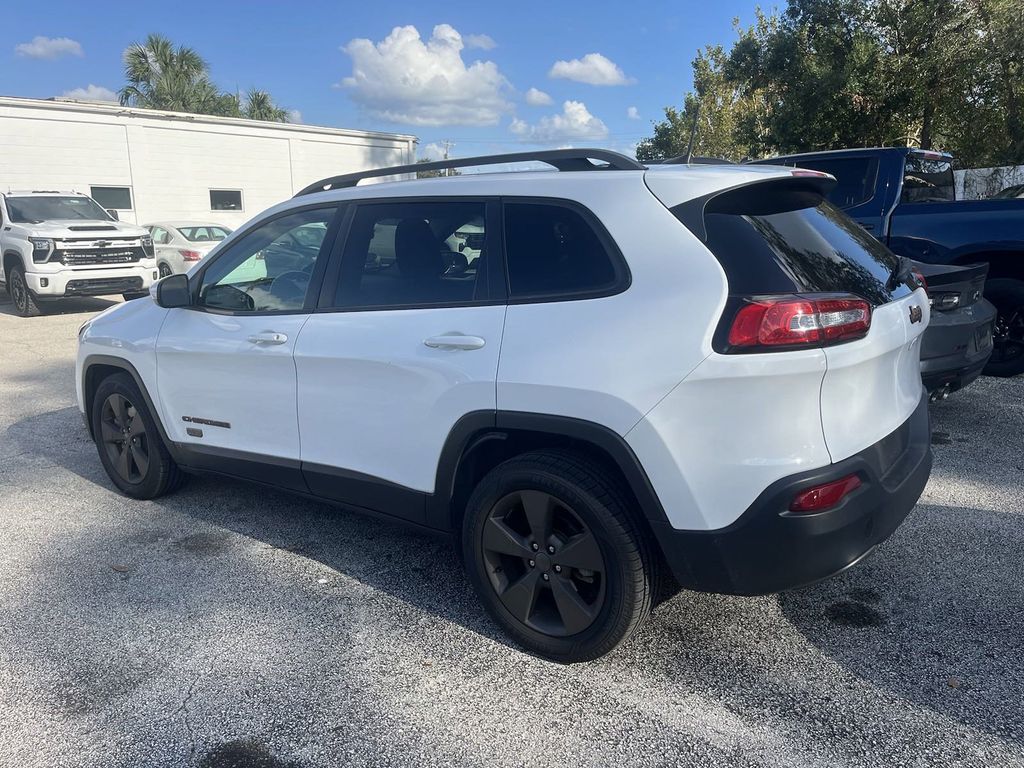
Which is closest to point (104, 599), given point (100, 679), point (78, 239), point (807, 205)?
point (100, 679)

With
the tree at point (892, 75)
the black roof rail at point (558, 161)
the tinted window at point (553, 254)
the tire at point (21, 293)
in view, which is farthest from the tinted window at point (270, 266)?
the tree at point (892, 75)

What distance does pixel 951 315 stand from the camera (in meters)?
4.72

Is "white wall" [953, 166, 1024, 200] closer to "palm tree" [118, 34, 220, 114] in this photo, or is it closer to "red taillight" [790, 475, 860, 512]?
"red taillight" [790, 475, 860, 512]

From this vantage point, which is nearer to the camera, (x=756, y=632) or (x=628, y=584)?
(x=628, y=584)

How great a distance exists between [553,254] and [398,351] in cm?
73

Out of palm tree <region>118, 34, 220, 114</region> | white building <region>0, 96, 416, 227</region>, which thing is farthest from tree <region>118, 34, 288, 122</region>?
white building <region>0, 96, 416, 227</region>

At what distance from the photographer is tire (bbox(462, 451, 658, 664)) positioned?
2.66 m

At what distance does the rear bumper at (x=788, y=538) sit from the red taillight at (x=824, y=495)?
18 millimetres

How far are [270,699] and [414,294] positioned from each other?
1568 millimetres

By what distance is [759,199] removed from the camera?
275 cm

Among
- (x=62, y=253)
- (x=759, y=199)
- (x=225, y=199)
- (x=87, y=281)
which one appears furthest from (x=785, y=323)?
(x=225, y=199)

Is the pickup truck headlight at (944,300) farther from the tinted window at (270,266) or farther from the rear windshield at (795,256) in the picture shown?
the tinted window at (270,266)

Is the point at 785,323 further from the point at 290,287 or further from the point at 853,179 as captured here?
the point at 853,179

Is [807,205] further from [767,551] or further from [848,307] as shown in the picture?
[767,551]
